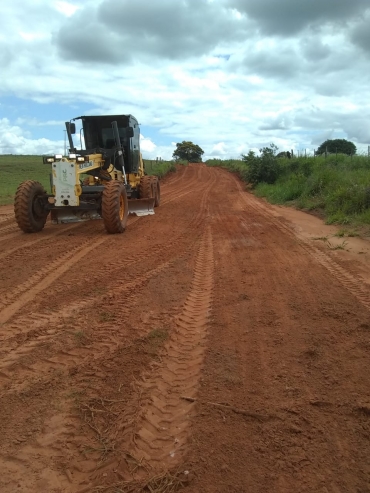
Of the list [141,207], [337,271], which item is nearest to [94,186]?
[141,207]

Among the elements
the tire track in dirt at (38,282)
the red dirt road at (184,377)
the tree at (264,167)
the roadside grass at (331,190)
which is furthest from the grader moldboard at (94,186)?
the tree at (264,167)

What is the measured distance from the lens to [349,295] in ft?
19.0

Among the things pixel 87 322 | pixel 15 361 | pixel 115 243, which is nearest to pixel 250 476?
pixel 15 361

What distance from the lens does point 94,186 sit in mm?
11023

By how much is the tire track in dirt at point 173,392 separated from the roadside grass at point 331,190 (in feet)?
22.4

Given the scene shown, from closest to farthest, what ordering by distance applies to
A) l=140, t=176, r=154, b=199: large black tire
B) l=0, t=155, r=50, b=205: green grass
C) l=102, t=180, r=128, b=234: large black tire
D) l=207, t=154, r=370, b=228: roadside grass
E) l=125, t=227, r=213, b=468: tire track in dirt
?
l=125, t=227, r=213, b=468: tire track in dirt < l=102, t=180, r=128, b=234: large black tire < l=207, t=154, r=370, b=228: roadside grass < l=140, t=176, r=154, b=199: large black tire < l=0, t=155, r=50, b=205: green grass

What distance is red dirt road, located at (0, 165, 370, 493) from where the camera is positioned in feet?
8.86

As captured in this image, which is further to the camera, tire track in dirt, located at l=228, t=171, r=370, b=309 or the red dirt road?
tire track in dirt, located at l=228, t=171, r=370, b=309

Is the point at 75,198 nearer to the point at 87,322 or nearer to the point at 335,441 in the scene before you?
the point at 87,322

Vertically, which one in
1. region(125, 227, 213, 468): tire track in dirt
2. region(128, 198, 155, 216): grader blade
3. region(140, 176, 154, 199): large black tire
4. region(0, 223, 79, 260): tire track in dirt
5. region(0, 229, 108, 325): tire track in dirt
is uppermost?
region(140, 176, 154, 199): large black tire

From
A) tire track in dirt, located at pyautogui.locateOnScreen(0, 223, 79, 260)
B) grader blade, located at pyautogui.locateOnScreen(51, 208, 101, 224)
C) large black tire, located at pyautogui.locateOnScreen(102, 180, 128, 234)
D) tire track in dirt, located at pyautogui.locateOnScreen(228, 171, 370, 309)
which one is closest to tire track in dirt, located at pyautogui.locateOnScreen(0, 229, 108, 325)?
tire track in dirt, located at pyautogui.locateOnScreen(0, 223, 79, 260)

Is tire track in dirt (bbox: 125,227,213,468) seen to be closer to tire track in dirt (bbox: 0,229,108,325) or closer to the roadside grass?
tire track in dirt (bbox: 0,229,108,325)

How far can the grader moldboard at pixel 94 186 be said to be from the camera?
33.0 ft

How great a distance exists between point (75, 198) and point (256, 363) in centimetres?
722
